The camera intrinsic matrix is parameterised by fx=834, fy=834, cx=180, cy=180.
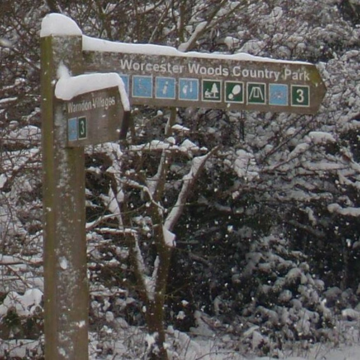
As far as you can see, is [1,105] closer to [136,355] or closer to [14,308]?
[14,308]

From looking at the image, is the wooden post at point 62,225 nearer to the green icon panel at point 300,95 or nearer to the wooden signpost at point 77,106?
the wooden signpost at point 77,106

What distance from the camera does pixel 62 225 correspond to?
3.75 m

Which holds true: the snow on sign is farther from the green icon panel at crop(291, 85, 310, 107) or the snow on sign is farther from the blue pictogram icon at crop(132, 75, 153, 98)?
the green icon panel at crop(291, 85, 310, 107)

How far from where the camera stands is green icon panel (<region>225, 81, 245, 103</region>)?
3.96 m

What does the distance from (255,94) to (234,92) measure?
0.36 feet

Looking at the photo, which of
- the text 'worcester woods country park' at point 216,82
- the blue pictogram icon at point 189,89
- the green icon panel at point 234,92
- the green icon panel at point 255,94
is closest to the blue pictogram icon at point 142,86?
the text 'worcester woods country park' at point 216,82

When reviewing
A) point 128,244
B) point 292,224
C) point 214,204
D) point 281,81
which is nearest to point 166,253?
point 128,244

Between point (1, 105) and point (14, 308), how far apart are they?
65.3 inches

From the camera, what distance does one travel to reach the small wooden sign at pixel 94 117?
3.43 m

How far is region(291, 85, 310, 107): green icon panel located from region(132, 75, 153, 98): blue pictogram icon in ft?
2.36

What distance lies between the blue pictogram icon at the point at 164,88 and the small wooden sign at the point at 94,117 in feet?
1.22

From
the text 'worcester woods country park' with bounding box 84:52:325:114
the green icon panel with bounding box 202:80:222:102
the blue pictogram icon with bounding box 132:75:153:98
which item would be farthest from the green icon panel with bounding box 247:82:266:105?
the blue pictogram icon with bounding box 132:75:153:98

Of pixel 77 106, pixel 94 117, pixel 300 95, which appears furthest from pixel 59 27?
pixel 300 95

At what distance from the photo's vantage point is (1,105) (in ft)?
22.5
